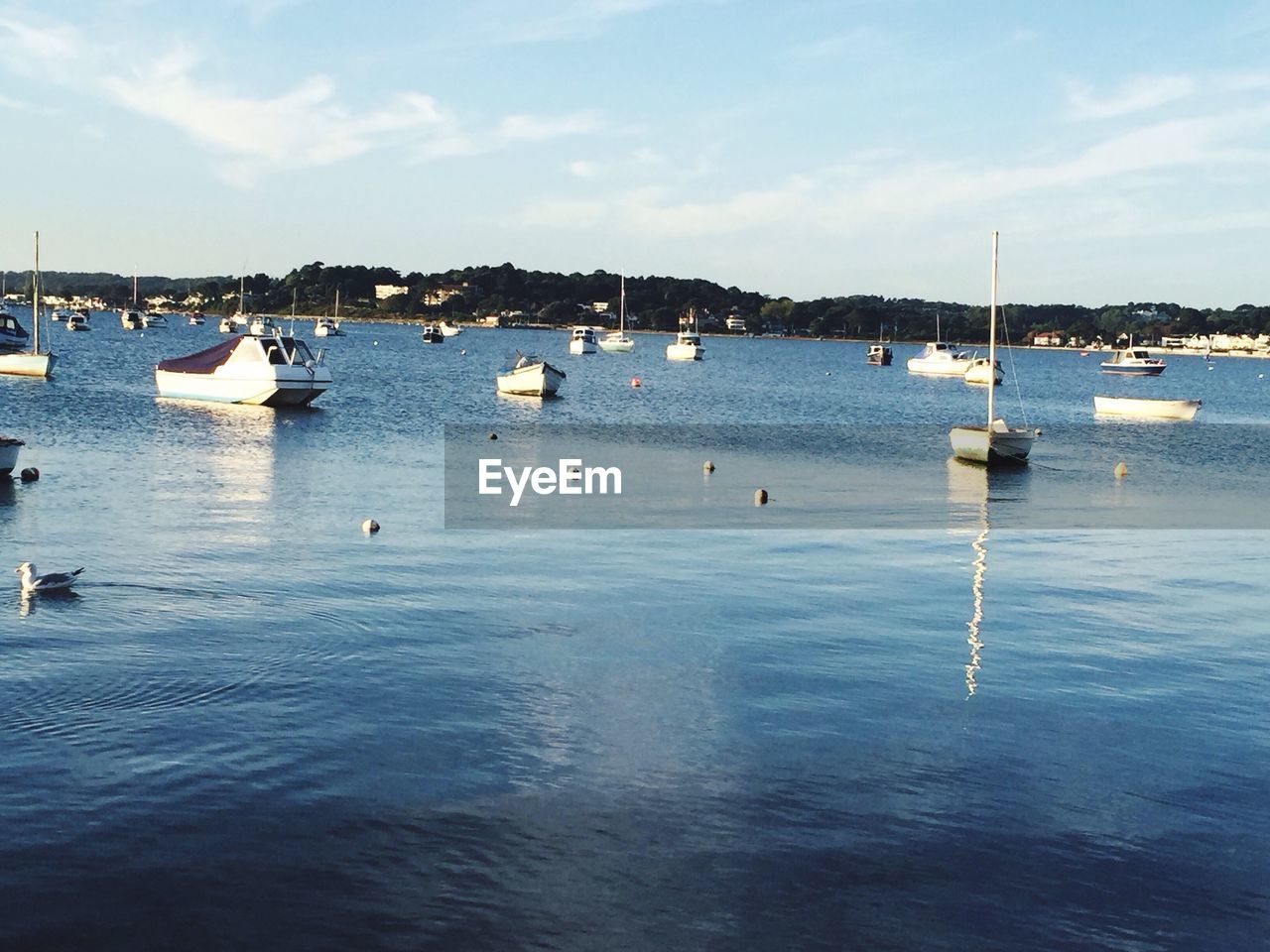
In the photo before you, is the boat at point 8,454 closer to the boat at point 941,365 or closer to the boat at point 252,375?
the boat at point 252,375

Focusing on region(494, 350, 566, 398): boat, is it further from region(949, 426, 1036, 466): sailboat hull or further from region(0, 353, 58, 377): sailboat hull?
region(949, 426, 1036, 466): sailboat hull

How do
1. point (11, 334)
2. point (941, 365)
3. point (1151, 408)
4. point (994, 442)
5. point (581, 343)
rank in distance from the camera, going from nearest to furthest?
point (994, 442) → point (1151, 408) → point (11, 334) → point (941, 365) → point (581, 343)

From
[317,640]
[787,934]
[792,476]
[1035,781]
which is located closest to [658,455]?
[792,476]

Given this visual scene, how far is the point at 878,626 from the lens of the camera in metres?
22.8

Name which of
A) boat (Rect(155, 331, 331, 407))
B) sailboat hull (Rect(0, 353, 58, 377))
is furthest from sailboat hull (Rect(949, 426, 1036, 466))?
sailboat hull (Rect(0, 353, 58, 377))

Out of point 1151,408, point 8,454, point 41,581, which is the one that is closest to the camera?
point 41,581

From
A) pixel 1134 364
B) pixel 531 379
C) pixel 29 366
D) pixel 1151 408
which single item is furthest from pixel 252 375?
pixel 1134 364

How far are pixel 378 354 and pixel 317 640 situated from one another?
159 meters

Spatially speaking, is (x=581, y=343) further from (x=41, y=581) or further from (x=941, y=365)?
(x=41, y=581)

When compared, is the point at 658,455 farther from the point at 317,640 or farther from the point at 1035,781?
the point at 1035,781

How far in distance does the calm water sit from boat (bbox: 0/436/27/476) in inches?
224

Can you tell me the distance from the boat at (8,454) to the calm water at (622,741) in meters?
5.69

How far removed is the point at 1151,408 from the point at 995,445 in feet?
146

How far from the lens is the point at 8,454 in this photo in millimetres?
38094
